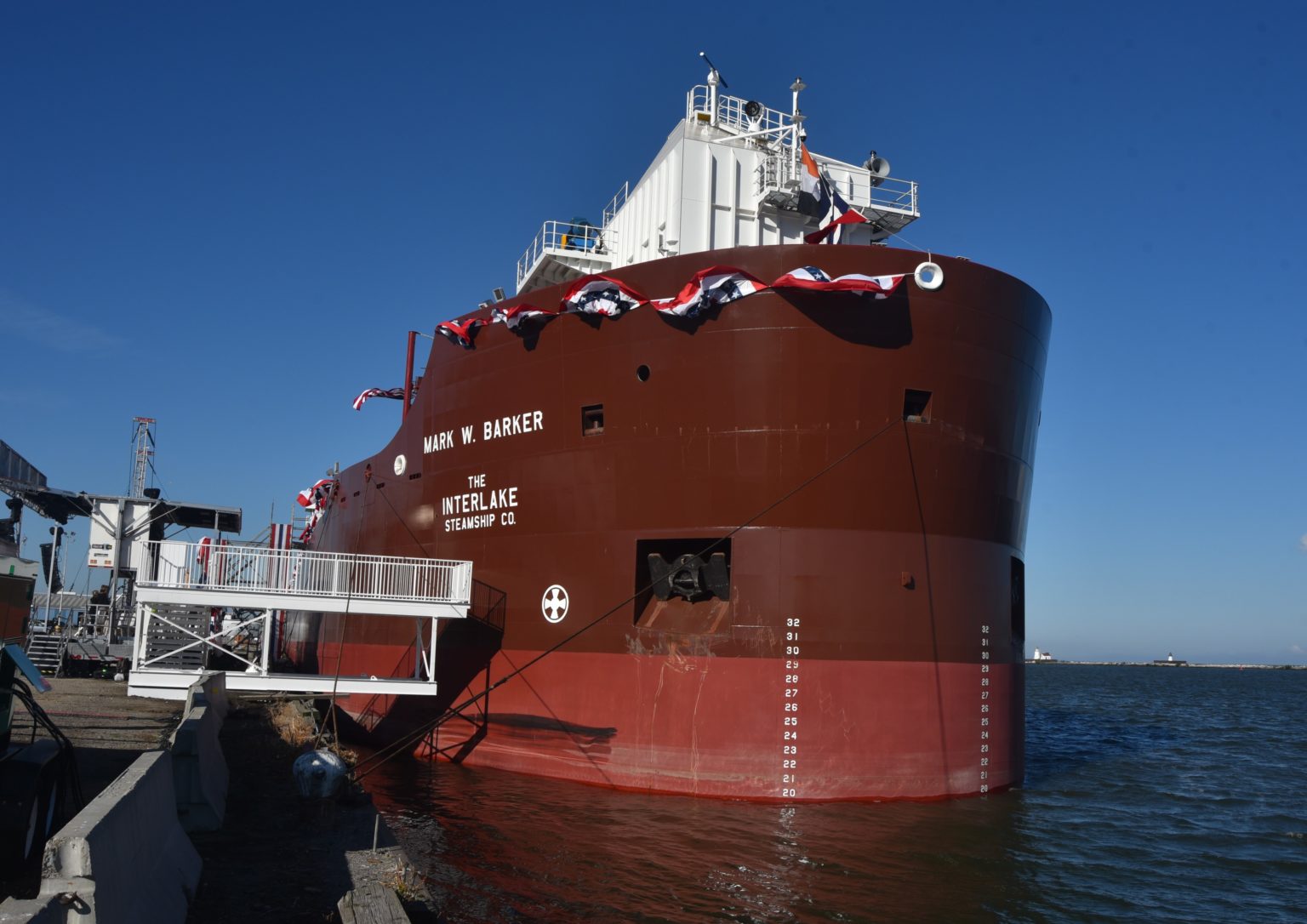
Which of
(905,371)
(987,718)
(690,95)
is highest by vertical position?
(690,95)

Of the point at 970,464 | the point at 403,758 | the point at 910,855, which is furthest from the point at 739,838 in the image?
the point at 403,758

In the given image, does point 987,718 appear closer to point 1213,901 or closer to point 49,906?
point 1213,901

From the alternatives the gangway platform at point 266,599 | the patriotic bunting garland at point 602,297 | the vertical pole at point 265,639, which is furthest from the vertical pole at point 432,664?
the patriotic bunting garland at point 602,297

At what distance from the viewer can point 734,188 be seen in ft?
58.0

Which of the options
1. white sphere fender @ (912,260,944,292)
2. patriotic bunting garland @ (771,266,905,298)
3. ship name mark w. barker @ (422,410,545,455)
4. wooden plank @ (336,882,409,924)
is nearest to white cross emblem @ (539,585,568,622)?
ship name mark w. barker @ (422,410,545,455)

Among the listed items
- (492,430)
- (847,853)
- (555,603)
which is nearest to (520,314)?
(492,430)

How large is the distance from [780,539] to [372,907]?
7.65m

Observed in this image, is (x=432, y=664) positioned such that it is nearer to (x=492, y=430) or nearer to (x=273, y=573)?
(x=273, y=573)

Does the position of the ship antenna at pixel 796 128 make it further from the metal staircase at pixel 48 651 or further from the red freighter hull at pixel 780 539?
the metal staircase at pixel 48 651

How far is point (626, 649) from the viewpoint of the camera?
549 inches

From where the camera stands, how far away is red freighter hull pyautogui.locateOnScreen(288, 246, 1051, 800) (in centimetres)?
1309

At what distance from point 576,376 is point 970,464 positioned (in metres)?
5.86

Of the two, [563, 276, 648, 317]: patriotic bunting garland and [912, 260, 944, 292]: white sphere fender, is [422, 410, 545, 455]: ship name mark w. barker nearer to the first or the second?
[563, 276, 648, 317]: patriotic bunting garland

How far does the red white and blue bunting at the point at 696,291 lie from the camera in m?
13.0
